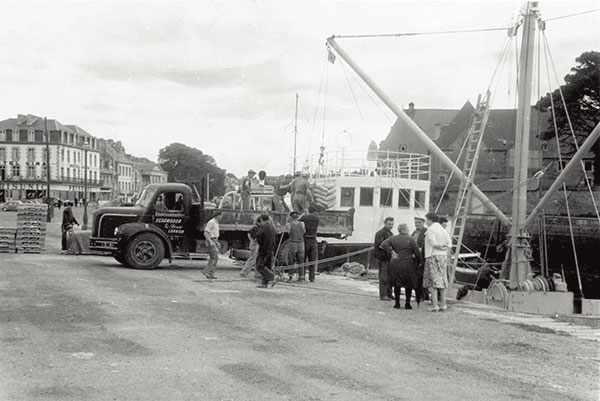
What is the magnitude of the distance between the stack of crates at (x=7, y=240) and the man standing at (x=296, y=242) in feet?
36.5

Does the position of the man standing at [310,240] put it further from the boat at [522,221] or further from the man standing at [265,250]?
the boat at [522,221]

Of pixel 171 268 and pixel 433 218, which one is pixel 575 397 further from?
pixel 171 268

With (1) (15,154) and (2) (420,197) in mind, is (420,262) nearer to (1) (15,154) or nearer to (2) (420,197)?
(2) (420,197)

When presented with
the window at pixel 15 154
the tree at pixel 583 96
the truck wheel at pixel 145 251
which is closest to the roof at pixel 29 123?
the window at pixel 15 154

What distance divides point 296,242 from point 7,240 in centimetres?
1150

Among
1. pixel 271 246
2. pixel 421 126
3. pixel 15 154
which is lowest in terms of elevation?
pixel 271 246

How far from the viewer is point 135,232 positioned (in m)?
17.7

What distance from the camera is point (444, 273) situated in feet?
39.6

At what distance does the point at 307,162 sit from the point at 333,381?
879 inches

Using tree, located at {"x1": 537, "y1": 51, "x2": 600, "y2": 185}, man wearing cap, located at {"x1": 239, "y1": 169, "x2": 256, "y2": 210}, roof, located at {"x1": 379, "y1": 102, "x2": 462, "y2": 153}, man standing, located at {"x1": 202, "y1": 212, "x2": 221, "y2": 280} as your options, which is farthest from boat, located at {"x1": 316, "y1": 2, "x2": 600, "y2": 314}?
roof, located at {"x1": 379, "y1": 102, "x2": 462, "y2": 153}

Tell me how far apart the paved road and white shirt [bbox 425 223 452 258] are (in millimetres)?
1081

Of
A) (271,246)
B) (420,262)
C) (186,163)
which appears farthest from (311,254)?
(186,163)

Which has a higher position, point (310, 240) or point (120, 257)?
point (310, 240)

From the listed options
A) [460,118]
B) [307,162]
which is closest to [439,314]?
[307,162]
